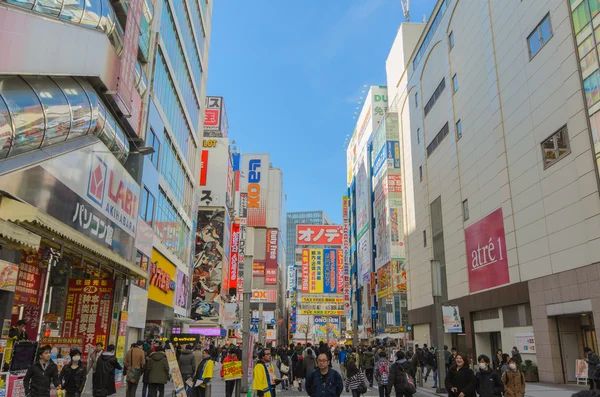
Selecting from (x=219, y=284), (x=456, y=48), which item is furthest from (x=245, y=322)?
(x=219, y=284)

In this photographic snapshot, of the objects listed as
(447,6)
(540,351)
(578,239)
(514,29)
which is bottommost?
(540,351)

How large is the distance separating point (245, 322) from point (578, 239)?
14329 millimetres

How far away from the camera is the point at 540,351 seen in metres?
23.0

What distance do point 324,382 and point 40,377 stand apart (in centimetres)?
524

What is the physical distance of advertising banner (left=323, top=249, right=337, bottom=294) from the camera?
326 feet

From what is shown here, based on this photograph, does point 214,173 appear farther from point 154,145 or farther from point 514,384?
point 514,384

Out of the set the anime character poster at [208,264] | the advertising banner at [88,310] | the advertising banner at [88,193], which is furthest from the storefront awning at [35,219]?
the anime character poster at [208,264]

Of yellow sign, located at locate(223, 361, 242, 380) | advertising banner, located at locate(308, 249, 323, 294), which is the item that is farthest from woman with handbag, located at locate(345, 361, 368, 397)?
advertising banner, located at locate(308, 249, 323, 294)

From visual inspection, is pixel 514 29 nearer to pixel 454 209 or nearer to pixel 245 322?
pixel 454 209

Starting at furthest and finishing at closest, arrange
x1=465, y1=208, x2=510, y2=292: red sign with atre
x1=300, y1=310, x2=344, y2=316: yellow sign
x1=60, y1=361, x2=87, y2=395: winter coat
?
x1=300, y1=310, x2=344, y2=316: yellow sign
x1=465, y1=208, x2=510, y2=292: red sign with atre
x1=60, y1=361, x2=87, y2=395: winter coat

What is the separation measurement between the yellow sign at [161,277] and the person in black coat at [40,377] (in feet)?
55.6

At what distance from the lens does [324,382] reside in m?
7.43

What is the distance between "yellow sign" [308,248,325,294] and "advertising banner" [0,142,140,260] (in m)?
80.2

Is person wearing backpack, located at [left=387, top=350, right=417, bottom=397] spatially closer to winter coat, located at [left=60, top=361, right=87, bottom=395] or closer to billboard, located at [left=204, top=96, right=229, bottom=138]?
winter coat, located at [left=60, top=361, right=87, bottom=395]
